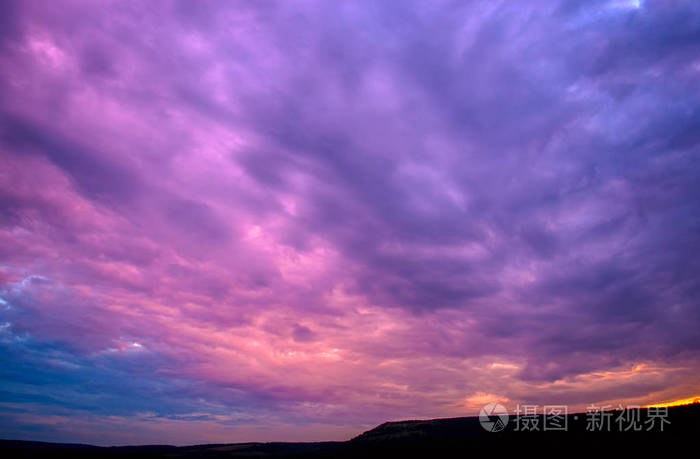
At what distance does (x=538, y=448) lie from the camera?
81.4 metres

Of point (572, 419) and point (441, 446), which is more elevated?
point (572, 419)

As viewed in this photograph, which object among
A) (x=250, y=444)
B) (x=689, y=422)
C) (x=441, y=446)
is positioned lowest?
(x=250, y=444)

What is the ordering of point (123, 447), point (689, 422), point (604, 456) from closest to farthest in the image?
point (604, 456), point (689, 422), point (123, 447)

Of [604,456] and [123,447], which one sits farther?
[123,447]

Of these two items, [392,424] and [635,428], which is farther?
[392,424]

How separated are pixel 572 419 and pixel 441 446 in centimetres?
3634

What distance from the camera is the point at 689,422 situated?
78500 mm

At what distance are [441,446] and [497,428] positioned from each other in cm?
1983

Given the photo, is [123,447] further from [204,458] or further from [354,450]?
[354,450]

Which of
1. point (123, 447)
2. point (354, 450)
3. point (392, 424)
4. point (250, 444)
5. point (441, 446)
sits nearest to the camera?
point (441, 446)

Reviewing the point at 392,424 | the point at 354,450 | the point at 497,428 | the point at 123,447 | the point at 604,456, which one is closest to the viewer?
the point at 604,456

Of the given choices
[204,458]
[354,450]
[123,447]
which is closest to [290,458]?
[354,450]

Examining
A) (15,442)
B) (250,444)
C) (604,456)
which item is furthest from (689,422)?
(15,442)

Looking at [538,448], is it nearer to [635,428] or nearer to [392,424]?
[635,428]
